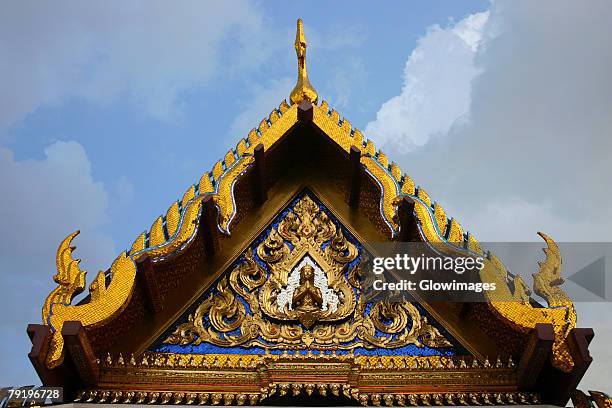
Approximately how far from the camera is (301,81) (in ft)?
24.1

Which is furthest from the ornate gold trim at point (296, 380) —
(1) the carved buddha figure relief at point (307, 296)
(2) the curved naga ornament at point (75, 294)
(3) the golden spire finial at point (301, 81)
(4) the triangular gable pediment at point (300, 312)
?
(3) the golden spire finial at point (301, 81)

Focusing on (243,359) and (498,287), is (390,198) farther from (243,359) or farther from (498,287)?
(243,359)

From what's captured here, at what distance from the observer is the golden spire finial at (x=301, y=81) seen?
7.21m

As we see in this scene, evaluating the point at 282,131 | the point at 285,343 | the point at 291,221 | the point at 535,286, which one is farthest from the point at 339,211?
the point at 535,286

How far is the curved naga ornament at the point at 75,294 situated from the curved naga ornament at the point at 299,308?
674 mm

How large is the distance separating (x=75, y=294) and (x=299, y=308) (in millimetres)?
1721

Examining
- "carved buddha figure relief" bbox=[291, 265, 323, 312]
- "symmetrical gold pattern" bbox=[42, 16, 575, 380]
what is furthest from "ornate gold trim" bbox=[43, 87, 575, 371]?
"carved buddha figure relief" bbox=[291, 265, 323, 312]

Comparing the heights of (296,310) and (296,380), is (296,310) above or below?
above

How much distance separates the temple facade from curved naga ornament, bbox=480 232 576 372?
1 centimetres

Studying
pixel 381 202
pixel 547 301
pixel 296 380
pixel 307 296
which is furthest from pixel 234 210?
pixel 547 301

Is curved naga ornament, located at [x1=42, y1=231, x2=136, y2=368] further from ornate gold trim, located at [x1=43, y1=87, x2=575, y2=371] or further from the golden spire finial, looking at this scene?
the golden spire finial

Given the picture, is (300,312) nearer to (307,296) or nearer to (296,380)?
(307,296)

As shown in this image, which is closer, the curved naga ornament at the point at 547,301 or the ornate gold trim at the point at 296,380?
the curved naga ornament at the point at 547,301

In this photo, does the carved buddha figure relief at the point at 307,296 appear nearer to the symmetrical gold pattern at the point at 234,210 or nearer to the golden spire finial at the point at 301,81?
the symmetrical gold pattern at the point at 234,210
